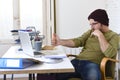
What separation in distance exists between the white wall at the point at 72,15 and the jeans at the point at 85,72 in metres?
1.53

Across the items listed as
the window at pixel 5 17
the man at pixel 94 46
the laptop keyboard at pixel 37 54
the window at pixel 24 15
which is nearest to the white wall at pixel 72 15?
the window at pixel 24 15

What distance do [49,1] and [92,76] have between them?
210 centimetres

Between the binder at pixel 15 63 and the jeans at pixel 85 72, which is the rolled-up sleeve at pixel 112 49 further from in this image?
the binder at pixel 15 63

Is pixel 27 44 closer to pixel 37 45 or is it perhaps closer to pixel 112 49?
pixel 37 45

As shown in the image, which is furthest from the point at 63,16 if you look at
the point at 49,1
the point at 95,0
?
the point at 95,0

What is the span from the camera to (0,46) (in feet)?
13.9

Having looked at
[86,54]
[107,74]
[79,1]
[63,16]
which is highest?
[79,1]

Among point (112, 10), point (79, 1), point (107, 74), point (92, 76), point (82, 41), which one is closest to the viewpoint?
point (92, 76)

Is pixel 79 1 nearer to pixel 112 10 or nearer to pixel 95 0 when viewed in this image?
pixel 95 0

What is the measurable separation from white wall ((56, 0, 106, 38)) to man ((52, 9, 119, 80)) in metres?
1.29

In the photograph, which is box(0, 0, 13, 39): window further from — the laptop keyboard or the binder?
the binder

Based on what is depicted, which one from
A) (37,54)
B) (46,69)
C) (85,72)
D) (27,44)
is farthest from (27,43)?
(85,72)

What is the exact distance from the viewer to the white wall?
414cm

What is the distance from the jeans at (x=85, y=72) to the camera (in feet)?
7.76
